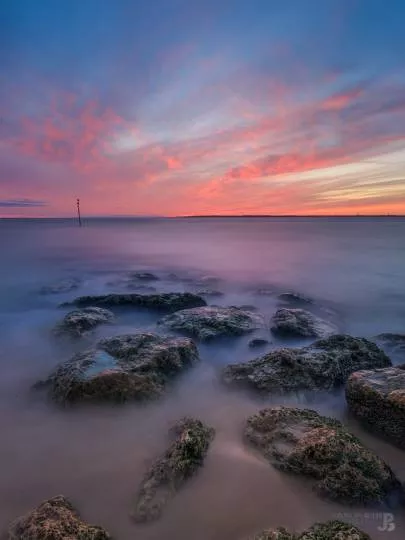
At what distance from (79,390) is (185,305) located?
528 centimetres

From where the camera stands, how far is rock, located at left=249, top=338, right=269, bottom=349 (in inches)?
287

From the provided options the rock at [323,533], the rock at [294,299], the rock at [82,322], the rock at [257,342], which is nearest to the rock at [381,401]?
the rock at [323,533]

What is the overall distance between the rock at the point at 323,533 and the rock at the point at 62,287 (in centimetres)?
1210

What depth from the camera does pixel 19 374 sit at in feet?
19.8

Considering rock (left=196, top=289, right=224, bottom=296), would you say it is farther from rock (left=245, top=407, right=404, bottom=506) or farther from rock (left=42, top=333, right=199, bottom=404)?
rock (left=245, top=407, right=404, bottom=506)

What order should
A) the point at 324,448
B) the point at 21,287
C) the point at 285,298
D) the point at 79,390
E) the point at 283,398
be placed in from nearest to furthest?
the point at 324,448 < the point at 79,390 < the point at 283,398 < the point at 285,298 < the point at 21,287

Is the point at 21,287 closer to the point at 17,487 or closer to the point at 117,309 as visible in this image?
the point at 117,309

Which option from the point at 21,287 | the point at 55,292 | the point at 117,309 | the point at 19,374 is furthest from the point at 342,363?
the point at 21,287

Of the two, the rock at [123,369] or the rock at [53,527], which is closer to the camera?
the rock at [53,527]

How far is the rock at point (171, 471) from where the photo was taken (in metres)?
3.11

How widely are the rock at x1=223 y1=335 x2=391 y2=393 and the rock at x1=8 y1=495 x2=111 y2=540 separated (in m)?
2.95

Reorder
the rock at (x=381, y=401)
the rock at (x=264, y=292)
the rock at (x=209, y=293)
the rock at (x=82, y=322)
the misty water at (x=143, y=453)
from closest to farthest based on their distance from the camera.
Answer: the misty water at (x=143, y=453) < the rock at (x=381, y=401) < the rock at (x=82, y=322) < the rock at (x=209, y=293) < the rock at (x=264, y=292)

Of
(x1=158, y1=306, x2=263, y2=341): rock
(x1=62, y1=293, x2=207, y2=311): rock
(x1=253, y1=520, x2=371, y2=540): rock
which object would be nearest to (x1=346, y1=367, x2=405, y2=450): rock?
(x1=253, y1=520, x2=371, y2=540): rock

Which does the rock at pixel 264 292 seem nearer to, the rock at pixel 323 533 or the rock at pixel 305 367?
the rock at pixel 305 367
